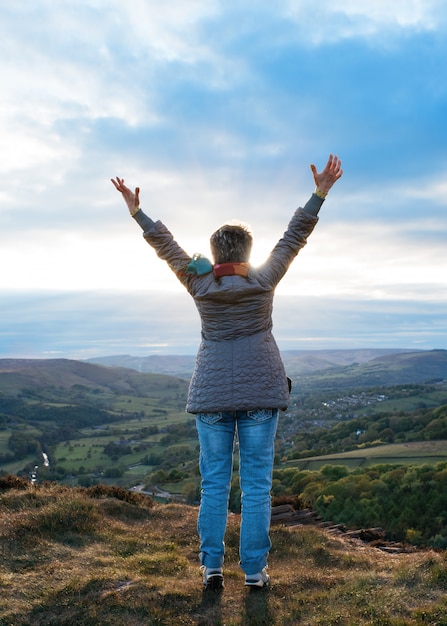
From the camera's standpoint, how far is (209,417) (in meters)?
5.47

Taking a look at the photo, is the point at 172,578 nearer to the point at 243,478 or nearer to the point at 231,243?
the point at 243,478

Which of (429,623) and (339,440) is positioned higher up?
(429,623)

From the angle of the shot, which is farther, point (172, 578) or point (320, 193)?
point (172, 578)

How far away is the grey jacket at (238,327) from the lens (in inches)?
209

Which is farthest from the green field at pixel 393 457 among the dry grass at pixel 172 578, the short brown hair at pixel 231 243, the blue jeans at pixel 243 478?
the short brown hair at pixel 231 243

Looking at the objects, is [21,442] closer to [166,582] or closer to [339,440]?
[339,440]

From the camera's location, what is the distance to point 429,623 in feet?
15.0

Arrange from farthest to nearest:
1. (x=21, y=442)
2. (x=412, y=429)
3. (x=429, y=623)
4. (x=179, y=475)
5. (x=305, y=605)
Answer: (x=21, y=442) < (x=412, y=429) < (x=179, y=475) < (x=305, y=605) < (x=429, y=623)

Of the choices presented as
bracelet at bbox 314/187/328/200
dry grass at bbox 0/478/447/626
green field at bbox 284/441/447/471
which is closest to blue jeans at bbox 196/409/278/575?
dry grass at bbox 0/478/447/626

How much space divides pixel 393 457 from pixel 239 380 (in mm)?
38025

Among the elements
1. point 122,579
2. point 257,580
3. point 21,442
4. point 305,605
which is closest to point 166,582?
point 122,579

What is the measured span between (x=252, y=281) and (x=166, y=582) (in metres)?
3.57

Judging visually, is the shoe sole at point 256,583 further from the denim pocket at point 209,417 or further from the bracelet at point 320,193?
the bracelet at point 320,193

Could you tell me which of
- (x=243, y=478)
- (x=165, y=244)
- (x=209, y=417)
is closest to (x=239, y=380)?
(x=209, y=417)
